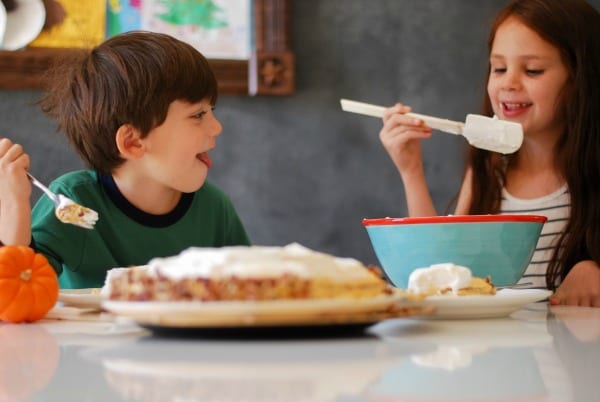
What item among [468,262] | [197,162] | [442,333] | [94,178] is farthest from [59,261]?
[442,333]

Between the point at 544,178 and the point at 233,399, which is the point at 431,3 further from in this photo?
the point at 233,399

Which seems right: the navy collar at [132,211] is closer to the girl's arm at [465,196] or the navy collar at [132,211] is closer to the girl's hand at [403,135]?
the girl's hand at [403,135]

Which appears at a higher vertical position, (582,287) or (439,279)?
(439,279)

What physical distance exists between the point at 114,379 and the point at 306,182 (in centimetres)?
277

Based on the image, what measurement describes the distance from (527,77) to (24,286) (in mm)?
1431

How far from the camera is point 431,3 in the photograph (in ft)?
10.7

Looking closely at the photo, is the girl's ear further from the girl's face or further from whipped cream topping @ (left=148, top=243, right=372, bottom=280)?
whipped cream topping @ (left=148, top=243, right=372, bottom=280)

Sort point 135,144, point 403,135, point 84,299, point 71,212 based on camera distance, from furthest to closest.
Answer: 1. point 403,135
2. point 135,144
3. point 71,212
4. point 84,299

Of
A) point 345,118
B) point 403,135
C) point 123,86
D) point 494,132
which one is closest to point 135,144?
point 123,86

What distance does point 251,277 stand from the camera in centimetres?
55

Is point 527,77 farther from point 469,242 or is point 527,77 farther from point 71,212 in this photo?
point 71,212

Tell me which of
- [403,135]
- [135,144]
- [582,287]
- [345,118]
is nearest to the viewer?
[582,287]

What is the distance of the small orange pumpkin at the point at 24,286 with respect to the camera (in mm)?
797

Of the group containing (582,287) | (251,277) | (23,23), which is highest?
(23,23)
